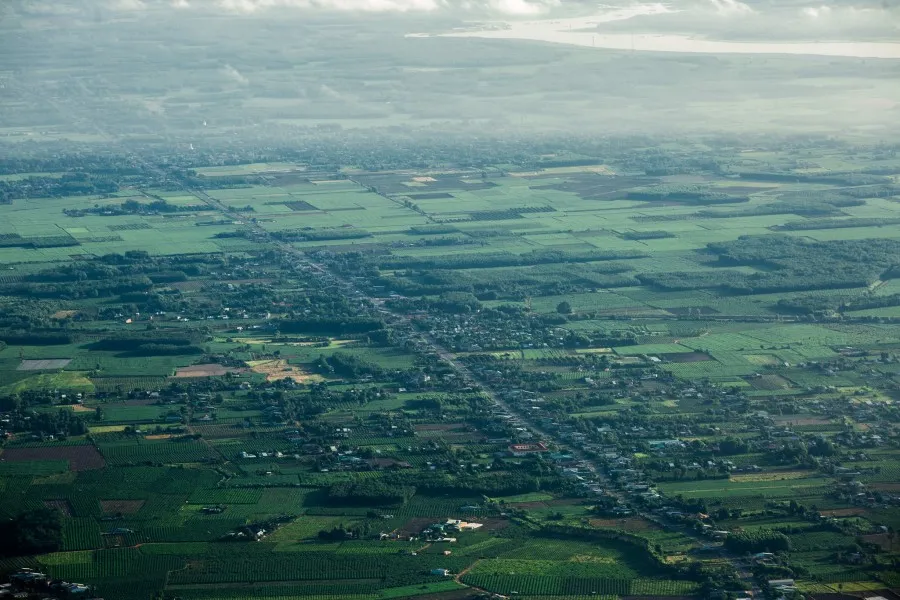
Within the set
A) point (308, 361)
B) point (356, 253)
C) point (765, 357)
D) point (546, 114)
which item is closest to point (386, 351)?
point (308, 361)

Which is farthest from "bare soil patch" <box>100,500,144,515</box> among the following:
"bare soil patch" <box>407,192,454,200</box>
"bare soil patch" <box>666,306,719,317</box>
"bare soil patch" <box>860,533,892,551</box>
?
"bare soil patch" <box>407,192,454,200</box>

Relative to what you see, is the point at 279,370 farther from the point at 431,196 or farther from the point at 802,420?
the point at 431,196

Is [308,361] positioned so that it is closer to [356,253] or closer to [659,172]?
[356,253]

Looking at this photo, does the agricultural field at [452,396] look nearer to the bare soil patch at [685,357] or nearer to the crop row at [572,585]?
the crop row at [572,585]

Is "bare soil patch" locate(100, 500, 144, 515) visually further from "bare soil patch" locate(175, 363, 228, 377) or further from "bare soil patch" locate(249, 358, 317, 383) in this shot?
"bare soil patch" locate(175, 363, 228, 377)

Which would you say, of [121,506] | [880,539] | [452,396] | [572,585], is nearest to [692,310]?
[452,396]

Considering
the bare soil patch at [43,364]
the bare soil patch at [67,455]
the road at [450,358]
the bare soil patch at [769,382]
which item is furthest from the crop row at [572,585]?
the bare soil patch at [43,364]
